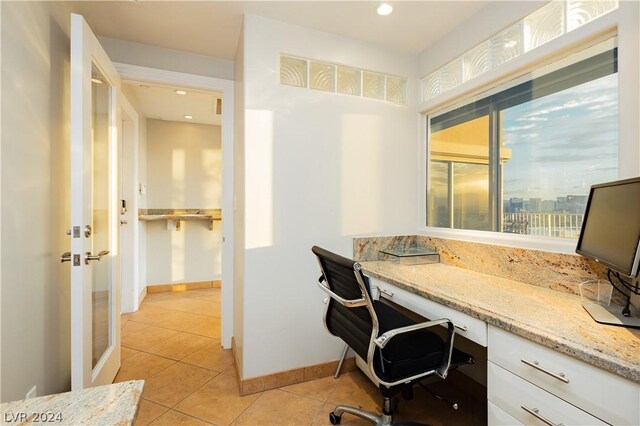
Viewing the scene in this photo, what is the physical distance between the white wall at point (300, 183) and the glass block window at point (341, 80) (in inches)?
2.0

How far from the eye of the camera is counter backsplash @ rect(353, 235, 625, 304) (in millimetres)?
1473

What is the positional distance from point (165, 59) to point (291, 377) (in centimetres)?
260

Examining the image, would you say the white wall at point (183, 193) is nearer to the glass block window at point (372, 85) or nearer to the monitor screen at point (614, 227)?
the glass block window at point (372, 85)

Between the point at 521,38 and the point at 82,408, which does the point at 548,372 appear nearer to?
the point at 82,408

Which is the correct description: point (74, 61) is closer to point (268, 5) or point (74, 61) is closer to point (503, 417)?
point (268, 5)

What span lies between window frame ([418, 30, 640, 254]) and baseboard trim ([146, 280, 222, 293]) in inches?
129

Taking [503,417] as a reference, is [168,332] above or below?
below

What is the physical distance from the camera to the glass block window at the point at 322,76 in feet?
7.20

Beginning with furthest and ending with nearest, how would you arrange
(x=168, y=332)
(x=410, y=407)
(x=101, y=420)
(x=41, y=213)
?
(x=168, y=332), (x=410, y=407), (x=41, y=213), (x=101, y=420)

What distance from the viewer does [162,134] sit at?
4.30m

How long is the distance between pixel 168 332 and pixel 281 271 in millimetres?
1672

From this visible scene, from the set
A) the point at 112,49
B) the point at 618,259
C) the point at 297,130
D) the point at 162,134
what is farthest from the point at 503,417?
the point at 162,134

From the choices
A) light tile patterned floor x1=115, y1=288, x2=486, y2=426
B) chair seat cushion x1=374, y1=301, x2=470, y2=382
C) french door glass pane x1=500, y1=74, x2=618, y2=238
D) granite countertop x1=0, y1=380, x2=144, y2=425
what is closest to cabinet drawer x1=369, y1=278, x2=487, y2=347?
chair seat cushion x1=374, y1=301, x2=470, y2=382

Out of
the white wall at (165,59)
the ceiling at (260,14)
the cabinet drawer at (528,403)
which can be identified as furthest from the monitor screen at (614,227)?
the white wall at (165,59)
